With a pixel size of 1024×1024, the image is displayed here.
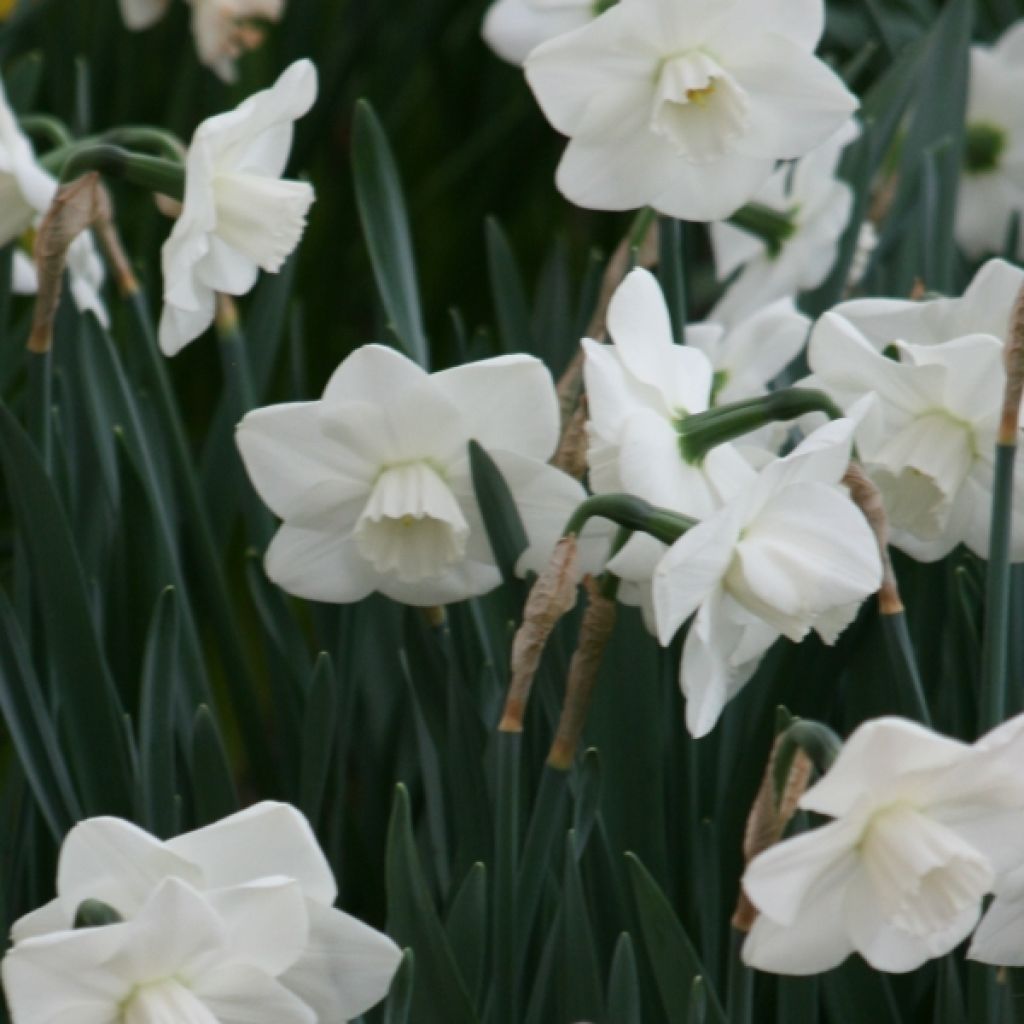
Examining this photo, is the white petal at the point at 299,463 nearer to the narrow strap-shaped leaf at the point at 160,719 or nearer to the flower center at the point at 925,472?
the narrow strap-shaped leaf at the point at 160,719

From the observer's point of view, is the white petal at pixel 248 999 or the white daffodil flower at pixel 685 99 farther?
the white daffodil flower at pixel 685 99

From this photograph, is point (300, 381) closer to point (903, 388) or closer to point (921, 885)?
point (903, 388)

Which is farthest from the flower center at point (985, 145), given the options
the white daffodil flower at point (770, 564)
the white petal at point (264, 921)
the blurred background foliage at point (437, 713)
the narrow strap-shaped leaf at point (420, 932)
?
the white petal at point (264, 921)

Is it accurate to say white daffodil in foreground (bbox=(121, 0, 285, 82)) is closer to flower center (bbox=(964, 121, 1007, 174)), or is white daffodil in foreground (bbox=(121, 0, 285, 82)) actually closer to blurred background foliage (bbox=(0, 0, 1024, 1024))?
blurred background foliage (bbox=(0, 0, 1024, 1024))

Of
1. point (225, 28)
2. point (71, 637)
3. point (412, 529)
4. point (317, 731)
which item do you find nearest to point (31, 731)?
point (71, 637)

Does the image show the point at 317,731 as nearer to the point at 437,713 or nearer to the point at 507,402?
the point at 437,713
